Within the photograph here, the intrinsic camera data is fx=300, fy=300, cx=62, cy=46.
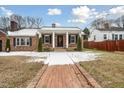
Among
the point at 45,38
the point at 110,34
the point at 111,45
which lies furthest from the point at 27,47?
the point at 110,34

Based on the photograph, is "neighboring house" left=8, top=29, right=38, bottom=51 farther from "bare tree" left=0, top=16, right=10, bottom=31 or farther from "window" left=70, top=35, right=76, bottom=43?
"bare tree" left=0, top=16, right=10, bottom=31

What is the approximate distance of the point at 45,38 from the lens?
43.0 meters

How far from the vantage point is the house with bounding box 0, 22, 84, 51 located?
41.0 meters

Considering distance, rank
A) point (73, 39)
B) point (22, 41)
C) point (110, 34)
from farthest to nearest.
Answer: point (110, 34), point (73, 39), point (22, 41)

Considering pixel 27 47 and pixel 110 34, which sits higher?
pixel 110 34

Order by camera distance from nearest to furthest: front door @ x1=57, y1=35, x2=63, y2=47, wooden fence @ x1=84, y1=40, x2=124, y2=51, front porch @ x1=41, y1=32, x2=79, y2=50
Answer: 1. wooden fence @ x1=84, y1=40, x2=124, y2=51
2. front porch @ x1=41, y1=32, x2=79, y2=50
3. front door @ x1=57, y1=35, x2=63, y2=47

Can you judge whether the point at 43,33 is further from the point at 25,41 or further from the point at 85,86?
the point at 85,86

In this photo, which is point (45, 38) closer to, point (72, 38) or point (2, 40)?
point (72, 38)

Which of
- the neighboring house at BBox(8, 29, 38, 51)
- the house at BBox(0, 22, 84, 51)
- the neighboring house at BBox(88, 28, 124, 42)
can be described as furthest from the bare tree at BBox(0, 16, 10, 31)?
the neighboring house at BBox(8, 29, 38, 51)

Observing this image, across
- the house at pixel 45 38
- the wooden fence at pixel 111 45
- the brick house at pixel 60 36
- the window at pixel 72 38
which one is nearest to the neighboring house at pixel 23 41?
the house at pixel 45 38

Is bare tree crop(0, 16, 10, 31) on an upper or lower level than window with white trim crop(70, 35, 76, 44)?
upper

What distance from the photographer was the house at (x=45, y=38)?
41.0 m
